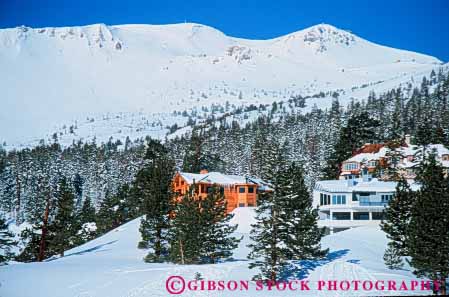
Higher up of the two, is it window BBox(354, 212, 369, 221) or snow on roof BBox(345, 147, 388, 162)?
snow on roof BBox(345, 147, 388, 162)

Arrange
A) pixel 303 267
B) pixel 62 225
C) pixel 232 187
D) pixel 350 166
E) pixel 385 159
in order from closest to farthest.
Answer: pixel 303 267 < pixel 62 225 < pixel 232 187 < pixel 385 159 < pixel 350 166

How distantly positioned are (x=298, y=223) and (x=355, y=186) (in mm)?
→ 23194

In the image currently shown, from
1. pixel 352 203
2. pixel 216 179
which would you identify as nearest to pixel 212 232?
pixel 352 203

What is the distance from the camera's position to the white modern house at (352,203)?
49344 mm

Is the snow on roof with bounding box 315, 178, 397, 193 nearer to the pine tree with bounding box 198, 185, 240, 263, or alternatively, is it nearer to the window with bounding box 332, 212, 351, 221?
the window with bounding box 332, 212, 351, 221

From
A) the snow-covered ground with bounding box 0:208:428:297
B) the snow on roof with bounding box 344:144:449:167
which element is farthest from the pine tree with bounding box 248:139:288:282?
the snow on roof with bounding box 344:144:449:167

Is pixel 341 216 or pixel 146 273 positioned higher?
pixel 341 216

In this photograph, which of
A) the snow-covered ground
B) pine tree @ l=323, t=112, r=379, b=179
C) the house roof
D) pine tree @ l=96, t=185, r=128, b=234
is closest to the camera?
the snow-covered ground

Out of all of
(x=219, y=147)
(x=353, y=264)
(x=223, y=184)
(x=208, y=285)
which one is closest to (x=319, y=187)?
(x=223, y=184)

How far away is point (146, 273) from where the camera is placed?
28875 mm

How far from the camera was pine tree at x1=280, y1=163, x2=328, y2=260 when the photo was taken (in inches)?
1112

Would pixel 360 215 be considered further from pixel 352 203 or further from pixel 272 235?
pixel 272 235

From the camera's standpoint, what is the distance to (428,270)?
24047 mm

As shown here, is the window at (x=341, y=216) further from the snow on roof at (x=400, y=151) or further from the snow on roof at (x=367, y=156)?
the snow on roof at (x=367, y=156)
